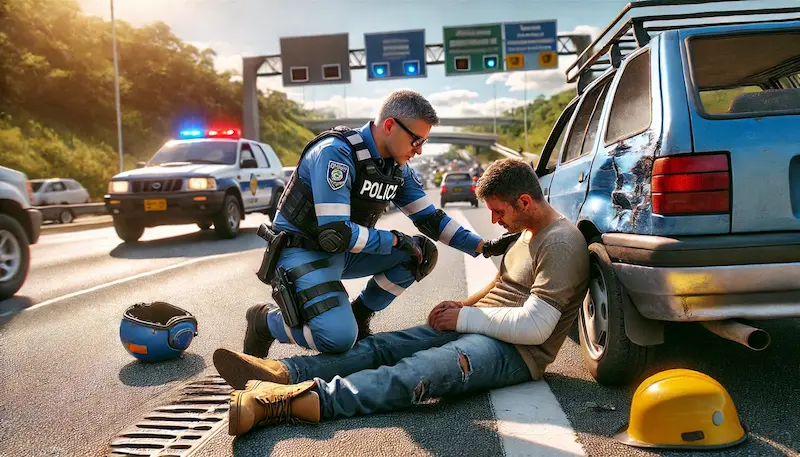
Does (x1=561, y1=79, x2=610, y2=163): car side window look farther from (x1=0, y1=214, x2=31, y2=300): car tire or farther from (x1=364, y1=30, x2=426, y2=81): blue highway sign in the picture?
(x1=364, y1=30, x2=426, y2=81): blue highway sign

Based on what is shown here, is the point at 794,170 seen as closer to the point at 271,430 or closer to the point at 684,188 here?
the point at 684,188

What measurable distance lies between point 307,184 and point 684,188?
192 centimetres

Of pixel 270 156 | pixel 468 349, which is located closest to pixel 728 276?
pixel 468 349

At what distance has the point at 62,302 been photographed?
5.93 m

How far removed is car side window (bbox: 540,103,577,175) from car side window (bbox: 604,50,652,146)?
49.5 inches

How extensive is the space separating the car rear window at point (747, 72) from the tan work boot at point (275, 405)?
1.97 meters

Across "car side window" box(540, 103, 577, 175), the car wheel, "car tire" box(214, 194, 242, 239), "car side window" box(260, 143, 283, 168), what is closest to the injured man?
"car side window" box(540, 103, 577, 175)

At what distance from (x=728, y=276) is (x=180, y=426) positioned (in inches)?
89.8

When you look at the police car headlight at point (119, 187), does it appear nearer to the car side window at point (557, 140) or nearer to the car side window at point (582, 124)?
the car side window at point (557, 140)

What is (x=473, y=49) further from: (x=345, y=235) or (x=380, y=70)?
(x=345, y=235)

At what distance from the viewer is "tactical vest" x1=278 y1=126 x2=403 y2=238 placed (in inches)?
144

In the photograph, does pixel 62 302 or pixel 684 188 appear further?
pixel 62 302

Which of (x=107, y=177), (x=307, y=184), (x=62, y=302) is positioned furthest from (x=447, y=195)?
(x=307, y=184)

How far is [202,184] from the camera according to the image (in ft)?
36.1
